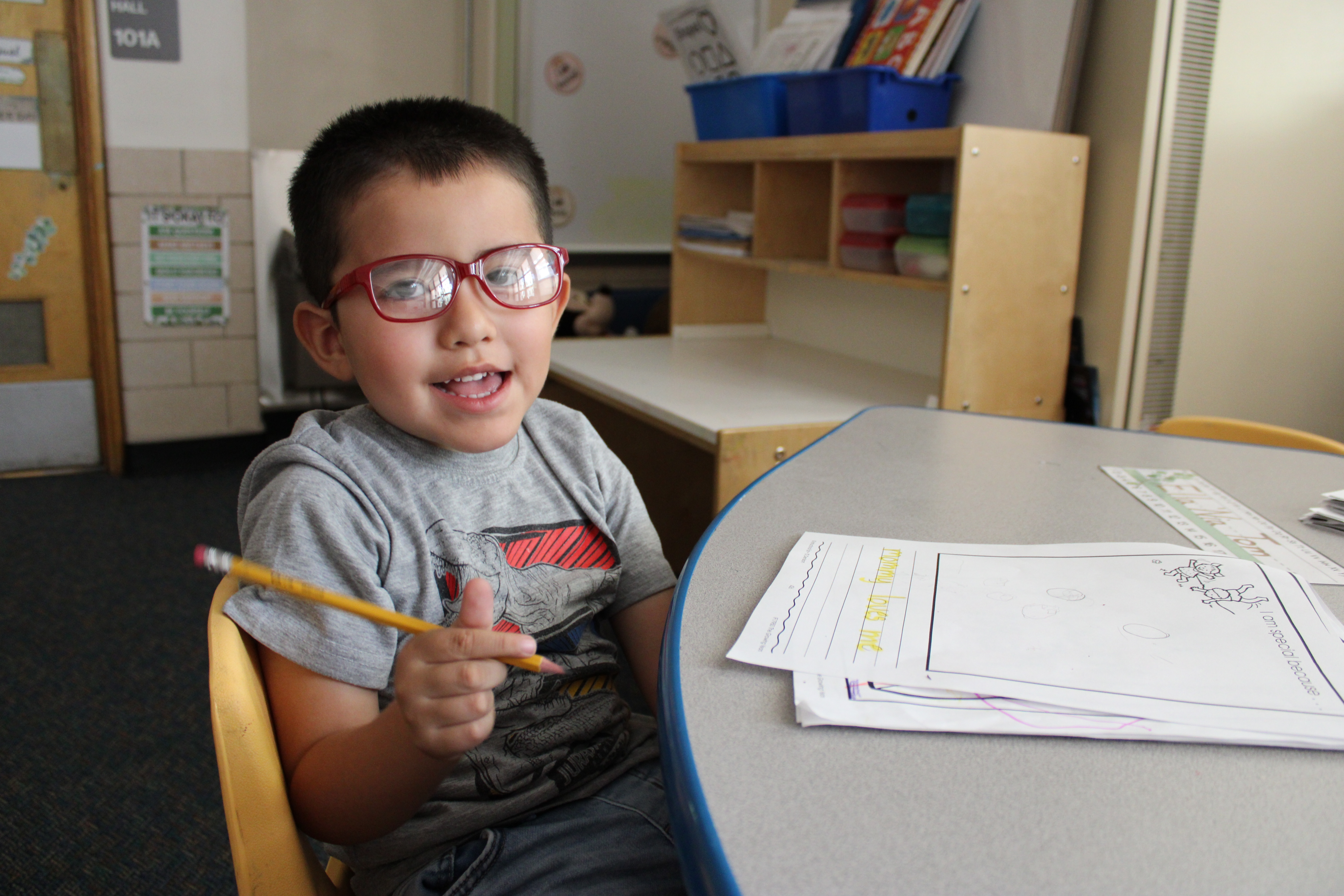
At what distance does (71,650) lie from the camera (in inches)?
87.4

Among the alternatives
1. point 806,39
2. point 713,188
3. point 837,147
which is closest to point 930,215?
point 837,147

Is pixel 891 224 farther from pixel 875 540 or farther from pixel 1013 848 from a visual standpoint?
pixel 1013 848

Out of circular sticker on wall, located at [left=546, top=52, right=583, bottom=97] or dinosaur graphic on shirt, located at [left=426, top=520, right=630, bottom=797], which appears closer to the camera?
dinosaur graphic on shirt, located at [left=426, top=520, right=630, bottom=797]

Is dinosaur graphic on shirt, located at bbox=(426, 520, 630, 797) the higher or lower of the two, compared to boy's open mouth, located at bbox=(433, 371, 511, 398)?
lower

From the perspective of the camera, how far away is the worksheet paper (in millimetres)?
531

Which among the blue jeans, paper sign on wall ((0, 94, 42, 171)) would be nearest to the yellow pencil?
the blue jeans

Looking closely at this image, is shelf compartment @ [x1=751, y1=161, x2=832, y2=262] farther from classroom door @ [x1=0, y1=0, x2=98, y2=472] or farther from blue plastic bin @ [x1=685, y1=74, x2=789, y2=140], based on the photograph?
classroom door @ [x1=0, y1=0, x2=98, y2=472]

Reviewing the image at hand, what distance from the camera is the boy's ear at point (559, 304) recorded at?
2.89ft

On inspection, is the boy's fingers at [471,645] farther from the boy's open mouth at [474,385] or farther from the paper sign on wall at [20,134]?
the paper sign on wall at [20,134]

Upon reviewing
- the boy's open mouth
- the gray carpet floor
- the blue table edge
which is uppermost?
the boy's open mouth

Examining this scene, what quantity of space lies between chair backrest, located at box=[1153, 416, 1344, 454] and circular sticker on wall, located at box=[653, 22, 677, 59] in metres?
3.53

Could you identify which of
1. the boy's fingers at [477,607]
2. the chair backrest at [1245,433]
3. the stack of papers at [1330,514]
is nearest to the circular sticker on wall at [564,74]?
the chair backrest at [1245,433]

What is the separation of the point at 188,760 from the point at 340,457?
1315 millimetres

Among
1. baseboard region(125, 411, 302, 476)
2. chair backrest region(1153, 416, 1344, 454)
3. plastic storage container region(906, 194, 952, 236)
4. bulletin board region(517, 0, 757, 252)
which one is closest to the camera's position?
chair backrest region(1153, 416, 1344, 454)
